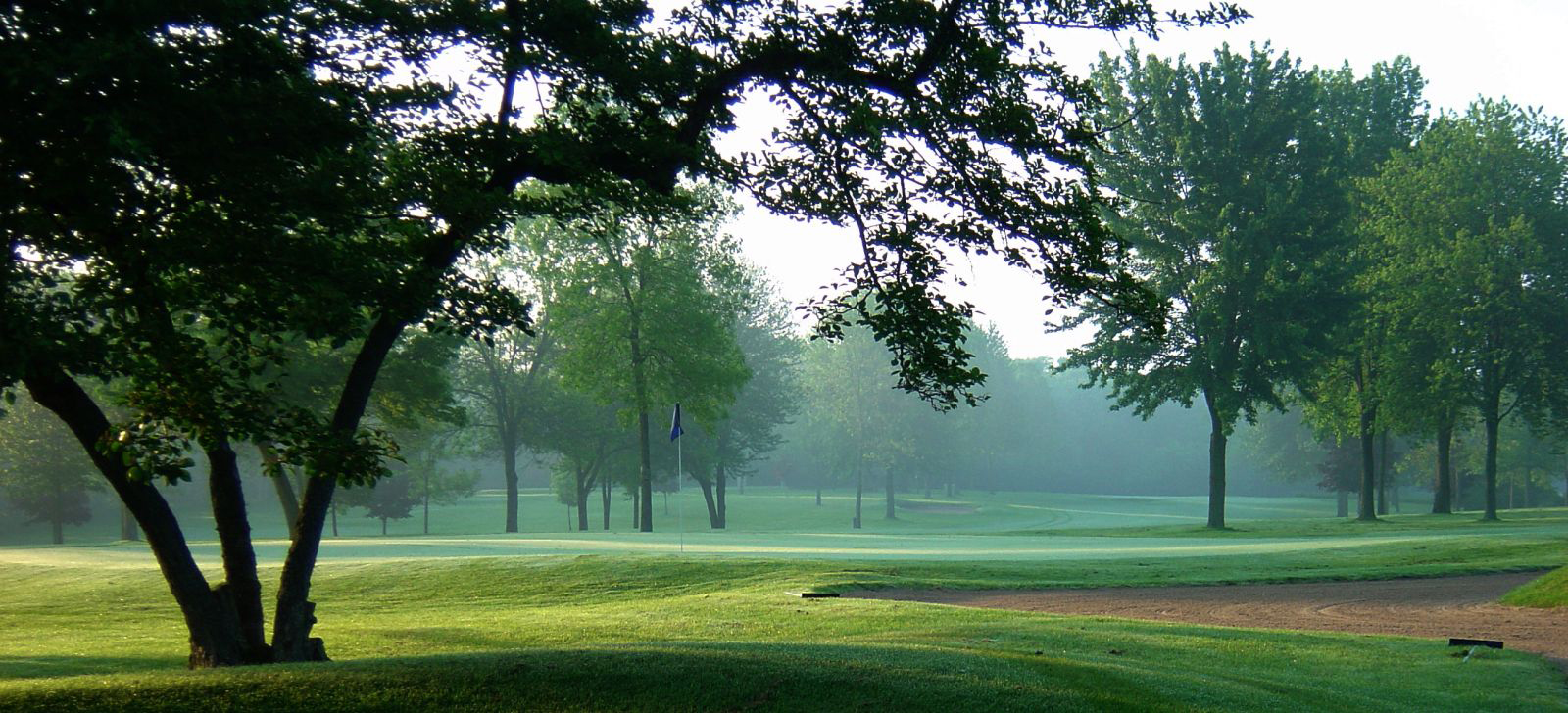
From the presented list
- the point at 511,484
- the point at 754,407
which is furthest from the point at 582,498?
the point at 754,407

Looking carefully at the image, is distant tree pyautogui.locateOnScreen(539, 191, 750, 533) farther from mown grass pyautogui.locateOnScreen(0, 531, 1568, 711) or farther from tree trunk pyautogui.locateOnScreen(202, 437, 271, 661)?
tree trunk pyautogui.locateOnScreen(202, 437, 271, 661)

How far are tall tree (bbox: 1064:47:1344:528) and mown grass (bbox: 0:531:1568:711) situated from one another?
14.8 m

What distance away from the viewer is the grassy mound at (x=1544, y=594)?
1683 cm

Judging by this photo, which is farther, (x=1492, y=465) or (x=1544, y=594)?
(x=1492, y=465)

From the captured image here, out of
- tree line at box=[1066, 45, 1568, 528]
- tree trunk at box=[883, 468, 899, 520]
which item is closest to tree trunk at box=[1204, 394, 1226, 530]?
tree line at box=[1066, 45, 1568, 528]

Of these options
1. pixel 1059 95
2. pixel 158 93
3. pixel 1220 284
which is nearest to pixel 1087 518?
pixel 1220 284

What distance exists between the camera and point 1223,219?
4006 cm

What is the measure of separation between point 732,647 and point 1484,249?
45.3 metres

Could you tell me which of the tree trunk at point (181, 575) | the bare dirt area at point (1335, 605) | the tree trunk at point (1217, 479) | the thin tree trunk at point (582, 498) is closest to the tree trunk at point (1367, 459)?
the tree trunk at point (1217, 479)

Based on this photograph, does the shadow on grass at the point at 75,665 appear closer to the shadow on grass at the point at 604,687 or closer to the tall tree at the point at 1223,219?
the shadow on grass at the point at 604,687

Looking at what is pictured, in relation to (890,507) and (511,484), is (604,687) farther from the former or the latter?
(890,507)

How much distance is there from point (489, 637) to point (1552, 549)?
23.0m

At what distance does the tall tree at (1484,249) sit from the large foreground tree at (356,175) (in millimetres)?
39717

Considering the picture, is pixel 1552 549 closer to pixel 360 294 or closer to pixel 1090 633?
pixel 1090 633
